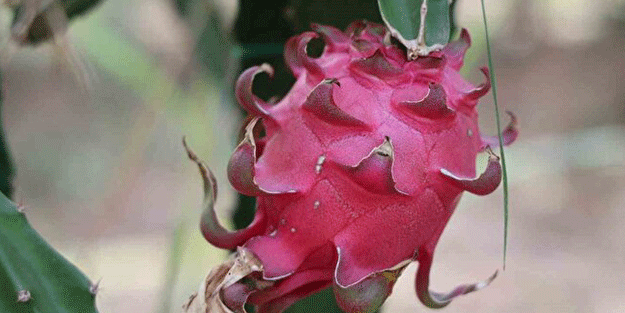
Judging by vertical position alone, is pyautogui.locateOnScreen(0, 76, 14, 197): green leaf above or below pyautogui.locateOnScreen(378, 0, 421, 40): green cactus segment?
below

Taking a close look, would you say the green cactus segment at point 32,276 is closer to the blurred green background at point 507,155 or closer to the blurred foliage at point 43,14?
the blurred foliage at point 43,14

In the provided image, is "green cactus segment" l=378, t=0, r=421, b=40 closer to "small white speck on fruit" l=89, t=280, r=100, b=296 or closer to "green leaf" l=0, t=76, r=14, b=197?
"small white speck on fruit" l=89, t=280, r=100, b=296

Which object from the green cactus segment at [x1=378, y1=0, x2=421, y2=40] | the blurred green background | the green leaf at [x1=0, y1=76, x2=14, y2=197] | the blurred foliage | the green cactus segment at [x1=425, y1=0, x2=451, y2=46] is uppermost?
the green cactus segment at [x1=378, y1=0, x2=421, y2=40]

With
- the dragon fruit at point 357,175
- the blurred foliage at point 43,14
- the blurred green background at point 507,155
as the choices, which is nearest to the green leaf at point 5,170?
the blurred foliage at point 43,14

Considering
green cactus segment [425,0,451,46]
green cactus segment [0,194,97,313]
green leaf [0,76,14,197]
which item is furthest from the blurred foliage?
green cactus segment [425,0,451,46]

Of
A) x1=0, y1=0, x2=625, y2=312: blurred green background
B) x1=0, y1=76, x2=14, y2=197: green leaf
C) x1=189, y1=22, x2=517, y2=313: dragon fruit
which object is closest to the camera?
x1=189, y1=22, x2=517, y2=313: dragon fruit

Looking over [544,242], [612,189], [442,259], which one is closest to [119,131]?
[442,259]

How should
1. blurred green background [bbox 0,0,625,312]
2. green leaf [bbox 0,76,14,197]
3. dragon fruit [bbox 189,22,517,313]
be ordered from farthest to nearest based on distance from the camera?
1. blurred green background [bbox 0,0,625,312]
2. green leaf [bbox 0,76,14,197]
3. dragon fruit [bbox 189,22,517,313]
